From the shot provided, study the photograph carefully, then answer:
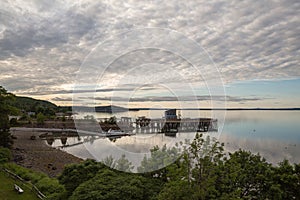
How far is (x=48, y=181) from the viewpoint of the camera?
496 inches

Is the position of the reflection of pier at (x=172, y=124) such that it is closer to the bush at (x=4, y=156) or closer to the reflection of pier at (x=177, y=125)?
the reflection of pier at (x=177, y=125)

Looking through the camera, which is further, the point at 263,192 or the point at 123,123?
the point at 123,123

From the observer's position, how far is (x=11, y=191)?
11.8 metres

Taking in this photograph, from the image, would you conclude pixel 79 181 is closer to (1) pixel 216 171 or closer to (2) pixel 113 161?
(2) pixel 113 161

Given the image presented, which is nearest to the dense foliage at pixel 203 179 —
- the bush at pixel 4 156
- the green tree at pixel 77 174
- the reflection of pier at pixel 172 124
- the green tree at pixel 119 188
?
the green tree at pixel 119 188

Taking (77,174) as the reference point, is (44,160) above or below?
below

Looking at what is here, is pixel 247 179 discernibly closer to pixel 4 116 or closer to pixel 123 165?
pixel 123 165

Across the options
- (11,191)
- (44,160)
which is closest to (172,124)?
(44,160)

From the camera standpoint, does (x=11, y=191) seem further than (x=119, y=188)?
Yes

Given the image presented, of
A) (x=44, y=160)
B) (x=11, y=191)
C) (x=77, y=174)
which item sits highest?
(x=77, y=174)

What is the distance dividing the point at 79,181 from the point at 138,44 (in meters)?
5.60

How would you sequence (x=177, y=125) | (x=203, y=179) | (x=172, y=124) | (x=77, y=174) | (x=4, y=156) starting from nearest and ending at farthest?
(x=203, y=179), (x=77, y=174), (x=4, y=156), (x=172, y=124), (x=177, y=125)

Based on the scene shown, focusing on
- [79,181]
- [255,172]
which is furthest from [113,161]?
[255,172]

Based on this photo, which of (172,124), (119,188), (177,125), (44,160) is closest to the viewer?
(119,188)
